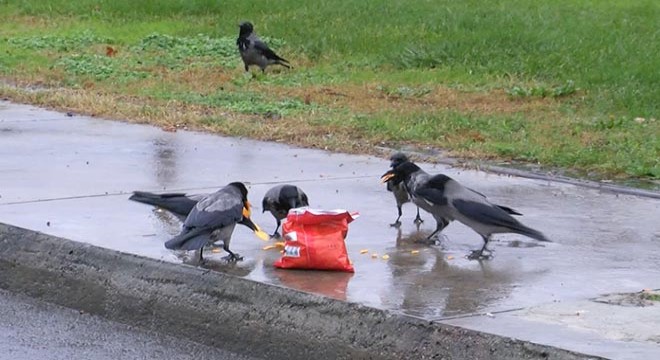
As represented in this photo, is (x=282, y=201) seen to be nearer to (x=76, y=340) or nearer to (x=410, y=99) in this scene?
(x=76, y=340)

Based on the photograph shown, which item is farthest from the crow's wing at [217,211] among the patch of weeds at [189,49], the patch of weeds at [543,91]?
the patch of weeds at [189,49]

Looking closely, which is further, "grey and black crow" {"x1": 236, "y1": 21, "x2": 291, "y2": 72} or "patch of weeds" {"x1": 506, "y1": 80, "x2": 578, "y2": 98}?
"grey and black crow" {"x1": 236, "y1": 21, "x2": 291, "y2": 72}

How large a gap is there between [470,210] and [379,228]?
918 millimetres

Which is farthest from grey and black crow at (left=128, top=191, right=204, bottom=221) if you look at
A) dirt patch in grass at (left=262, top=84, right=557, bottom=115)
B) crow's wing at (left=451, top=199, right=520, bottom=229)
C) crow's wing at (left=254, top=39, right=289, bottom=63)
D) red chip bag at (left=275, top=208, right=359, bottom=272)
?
crow's wing at (left=254, top=39, right=289, bottom=63)

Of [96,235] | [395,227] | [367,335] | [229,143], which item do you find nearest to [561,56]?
[229,143]

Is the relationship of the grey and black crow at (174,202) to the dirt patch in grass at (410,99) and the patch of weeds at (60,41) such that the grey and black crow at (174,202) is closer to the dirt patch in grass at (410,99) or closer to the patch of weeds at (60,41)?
the dirt patch in grass at (410,99)

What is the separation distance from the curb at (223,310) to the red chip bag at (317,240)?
0.40 m

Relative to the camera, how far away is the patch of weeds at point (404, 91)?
14.1 metres

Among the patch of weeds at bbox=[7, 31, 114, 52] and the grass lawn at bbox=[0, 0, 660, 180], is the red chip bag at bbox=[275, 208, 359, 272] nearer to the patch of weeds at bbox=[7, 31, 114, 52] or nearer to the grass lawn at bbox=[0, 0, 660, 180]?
the grass lawn at bbox=[0, 0, 660, 180]

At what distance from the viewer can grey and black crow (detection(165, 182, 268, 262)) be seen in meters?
6.77

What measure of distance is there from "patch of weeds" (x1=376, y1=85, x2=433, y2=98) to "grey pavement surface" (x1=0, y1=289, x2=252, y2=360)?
757 centimetres

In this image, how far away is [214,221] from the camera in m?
6.86

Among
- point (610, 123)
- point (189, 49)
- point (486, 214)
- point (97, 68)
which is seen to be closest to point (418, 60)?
point (189, 49)

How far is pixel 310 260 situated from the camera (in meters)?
6.80
